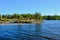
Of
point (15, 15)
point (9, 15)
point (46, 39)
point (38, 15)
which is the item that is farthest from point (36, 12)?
point (46, 39)

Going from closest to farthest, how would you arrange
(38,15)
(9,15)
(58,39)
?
(58,39)
(38,15)
(9,15)

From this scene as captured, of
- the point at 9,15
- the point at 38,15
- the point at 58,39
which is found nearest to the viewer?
the point at 58,39

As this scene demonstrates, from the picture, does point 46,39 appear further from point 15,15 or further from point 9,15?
point 9,15

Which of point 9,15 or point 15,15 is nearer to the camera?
point 15,15

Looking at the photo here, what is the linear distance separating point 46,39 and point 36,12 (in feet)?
435

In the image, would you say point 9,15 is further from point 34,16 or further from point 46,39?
point 46,39

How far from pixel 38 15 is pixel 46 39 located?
131 metres

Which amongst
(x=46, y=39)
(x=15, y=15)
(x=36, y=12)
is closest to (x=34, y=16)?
(x=36, y=12)

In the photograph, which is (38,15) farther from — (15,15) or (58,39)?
(58,39)

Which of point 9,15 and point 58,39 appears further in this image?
point 9,15

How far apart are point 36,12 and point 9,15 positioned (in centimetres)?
3354

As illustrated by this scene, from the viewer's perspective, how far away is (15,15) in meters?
164

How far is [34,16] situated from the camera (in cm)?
16112

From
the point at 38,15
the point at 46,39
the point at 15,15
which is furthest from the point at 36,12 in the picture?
the point at 46,39
